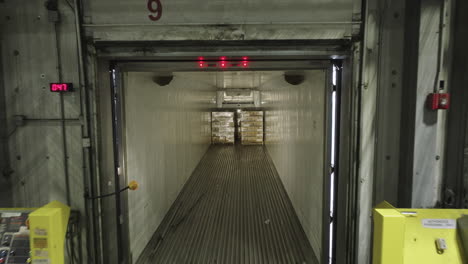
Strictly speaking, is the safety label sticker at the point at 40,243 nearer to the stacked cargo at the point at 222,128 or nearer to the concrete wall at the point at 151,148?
the concrete wall at the point at 151,148

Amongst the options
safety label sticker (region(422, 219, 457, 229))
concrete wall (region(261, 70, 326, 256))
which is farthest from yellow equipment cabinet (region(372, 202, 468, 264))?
concrete wall (region(261, 70, 326, 256))

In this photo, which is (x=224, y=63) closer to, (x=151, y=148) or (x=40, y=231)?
(x=151, y=148)

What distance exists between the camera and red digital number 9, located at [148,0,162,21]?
1.93 meters

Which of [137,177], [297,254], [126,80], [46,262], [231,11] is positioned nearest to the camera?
[46,262]

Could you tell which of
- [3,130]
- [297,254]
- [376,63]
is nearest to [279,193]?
[297,254]

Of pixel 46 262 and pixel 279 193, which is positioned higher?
pixel 46 262

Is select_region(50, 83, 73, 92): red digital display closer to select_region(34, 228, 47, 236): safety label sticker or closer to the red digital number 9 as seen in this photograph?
the red digital number 9

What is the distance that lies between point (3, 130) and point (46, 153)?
41 cm

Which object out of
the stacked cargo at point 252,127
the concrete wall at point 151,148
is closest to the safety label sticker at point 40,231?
the concrete wall at point 151,148

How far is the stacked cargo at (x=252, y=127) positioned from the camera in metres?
9.35

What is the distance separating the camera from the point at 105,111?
2.16m

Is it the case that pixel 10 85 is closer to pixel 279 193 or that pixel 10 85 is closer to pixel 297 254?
pixel 297 254

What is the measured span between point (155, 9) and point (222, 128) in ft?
26.9

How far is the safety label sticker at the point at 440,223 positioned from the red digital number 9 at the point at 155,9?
2.74 metres
